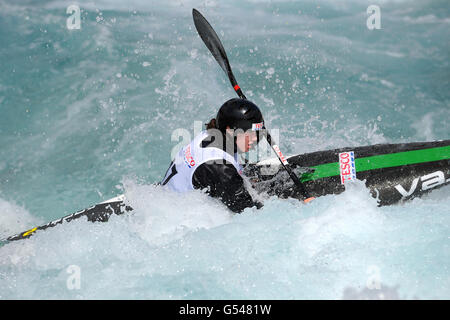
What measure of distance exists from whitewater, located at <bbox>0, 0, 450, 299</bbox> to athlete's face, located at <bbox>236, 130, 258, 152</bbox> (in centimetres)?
46

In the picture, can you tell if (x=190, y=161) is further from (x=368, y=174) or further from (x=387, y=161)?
(x=387, y=161)

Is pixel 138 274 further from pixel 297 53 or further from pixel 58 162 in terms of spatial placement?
pixel 297 53

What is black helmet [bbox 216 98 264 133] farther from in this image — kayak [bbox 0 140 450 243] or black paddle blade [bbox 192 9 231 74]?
black paddle blade [bbox 192 9 231 74]

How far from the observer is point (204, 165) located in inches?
121

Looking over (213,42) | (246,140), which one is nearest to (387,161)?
(246,140)

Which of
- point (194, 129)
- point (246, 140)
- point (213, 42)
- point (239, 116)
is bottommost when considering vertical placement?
point (194, 129)

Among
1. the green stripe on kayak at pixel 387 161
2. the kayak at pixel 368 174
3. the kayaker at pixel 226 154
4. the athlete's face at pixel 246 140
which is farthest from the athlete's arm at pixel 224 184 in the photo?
the green stripe on kayak at pixel 387 161

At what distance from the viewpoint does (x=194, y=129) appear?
606 centimetres

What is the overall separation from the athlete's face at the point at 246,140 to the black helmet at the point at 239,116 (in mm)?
42

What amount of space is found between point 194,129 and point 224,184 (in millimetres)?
3100

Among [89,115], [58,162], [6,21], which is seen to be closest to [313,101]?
[89,115]

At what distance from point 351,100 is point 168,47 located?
10.5 feet

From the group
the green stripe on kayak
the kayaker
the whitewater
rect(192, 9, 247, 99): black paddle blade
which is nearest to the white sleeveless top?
the kayaker

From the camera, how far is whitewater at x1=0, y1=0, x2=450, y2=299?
261 centimetres
